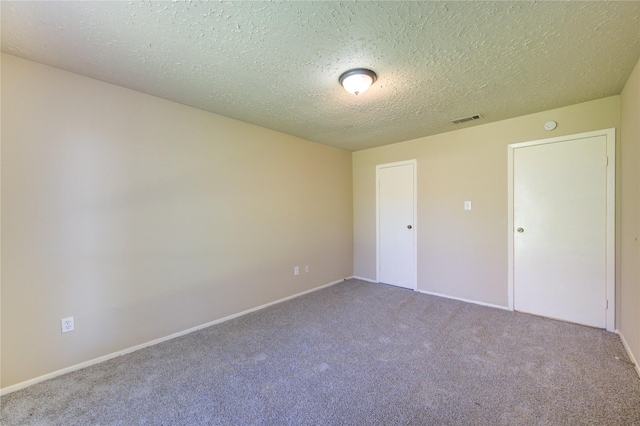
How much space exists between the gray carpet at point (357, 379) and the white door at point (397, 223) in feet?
4.35

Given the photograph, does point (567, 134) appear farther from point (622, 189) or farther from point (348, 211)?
point (348, 211)

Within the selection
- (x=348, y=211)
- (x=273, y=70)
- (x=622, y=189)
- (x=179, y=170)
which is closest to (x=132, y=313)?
Result: (x=179, y=170)

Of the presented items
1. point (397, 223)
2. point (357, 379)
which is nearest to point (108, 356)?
point (357, 379)

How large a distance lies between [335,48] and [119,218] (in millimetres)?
2232

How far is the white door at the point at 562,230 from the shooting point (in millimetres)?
2760

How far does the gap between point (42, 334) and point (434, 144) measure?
15.0ft

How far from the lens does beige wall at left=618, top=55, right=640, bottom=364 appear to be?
2111 mm

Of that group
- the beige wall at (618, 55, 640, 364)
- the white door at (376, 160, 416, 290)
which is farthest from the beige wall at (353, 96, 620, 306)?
the beige wall at (618, 55, 640, 364)

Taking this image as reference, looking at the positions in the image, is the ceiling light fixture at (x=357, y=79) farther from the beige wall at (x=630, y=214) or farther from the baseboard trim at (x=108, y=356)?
the baseboard trim at (x=108, y=356)

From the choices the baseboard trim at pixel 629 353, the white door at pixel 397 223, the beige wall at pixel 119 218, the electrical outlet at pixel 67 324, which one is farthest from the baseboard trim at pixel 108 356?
the baseboard trim at pixel 629 353

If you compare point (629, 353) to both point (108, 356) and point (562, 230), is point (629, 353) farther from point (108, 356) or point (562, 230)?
point (108, 356)

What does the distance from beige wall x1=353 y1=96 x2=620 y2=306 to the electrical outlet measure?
3962 mm

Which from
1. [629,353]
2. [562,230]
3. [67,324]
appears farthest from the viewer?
[562,230]

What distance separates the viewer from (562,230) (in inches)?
116
